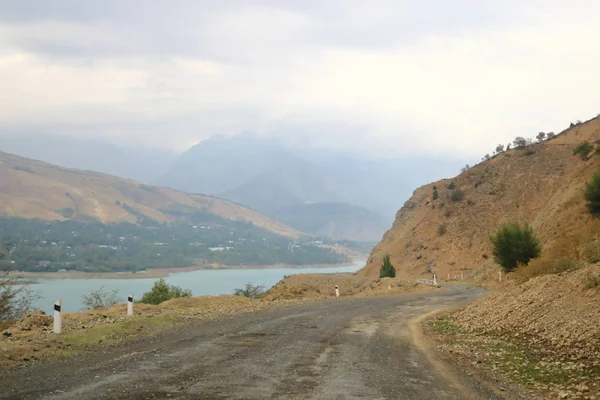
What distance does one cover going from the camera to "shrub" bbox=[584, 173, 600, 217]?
3566cm

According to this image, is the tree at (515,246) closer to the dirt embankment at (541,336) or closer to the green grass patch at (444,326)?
the green grass patch at (444,326)

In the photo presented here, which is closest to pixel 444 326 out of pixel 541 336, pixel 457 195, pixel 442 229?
pixel 541 336

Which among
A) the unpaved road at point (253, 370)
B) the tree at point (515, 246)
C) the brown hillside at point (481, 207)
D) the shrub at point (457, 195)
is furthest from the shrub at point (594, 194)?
the shrub at point (457, 195)

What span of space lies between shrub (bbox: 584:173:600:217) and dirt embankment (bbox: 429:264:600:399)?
1916 centimetres

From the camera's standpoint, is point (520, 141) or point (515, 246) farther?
point (520, 141)

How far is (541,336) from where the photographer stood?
46.3ft

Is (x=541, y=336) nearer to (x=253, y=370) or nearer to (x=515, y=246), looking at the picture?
(x=253, y=370)

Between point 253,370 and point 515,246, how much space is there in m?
28.9

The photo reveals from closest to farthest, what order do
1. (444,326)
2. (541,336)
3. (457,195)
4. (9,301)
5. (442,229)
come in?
1. (541,336)
2. (444,326)
3. (9,301)
4. (442,229)
5. (457,195)

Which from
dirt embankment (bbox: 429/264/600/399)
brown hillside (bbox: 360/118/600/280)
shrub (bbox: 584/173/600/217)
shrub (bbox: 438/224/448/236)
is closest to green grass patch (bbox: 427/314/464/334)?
dirt embankment (bbox: 429/264/600/399)

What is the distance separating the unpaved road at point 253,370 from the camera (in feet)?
28.8

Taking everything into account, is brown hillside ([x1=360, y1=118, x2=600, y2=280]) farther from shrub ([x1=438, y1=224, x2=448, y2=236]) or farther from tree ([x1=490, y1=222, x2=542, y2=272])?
tree ([x1=490, y1=222, x2=542, y2=272])

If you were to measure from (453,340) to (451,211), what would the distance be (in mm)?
76393

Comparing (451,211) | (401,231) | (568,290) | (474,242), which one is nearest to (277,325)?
(568,290)
